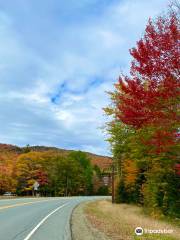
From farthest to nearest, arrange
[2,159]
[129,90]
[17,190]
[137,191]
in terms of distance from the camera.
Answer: [2,159] → [17,190] → [137,191] → [129,90]

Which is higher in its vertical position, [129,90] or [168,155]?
[129,90]

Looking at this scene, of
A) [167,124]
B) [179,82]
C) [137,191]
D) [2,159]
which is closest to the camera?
[179,82]

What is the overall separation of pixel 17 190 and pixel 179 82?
303 feet

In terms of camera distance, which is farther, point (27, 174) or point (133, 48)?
point (27, 174)

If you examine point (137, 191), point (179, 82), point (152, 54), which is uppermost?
point (152, 54)

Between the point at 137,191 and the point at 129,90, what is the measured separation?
29.4 m

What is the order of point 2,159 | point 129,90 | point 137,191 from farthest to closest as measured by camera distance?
point 2,159 < point 137,191 < point 129,90

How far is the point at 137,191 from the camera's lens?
4856 centimetres

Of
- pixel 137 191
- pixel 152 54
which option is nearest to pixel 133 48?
pixel 152 54

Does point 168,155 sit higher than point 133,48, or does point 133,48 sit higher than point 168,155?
point 133,48

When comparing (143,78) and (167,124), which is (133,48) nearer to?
(143,78)

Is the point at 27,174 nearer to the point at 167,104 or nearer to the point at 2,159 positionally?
the point at 2,159

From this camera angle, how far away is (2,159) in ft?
423

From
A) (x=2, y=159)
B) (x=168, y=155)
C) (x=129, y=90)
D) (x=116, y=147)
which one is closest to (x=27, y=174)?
(x=2, y=159)
